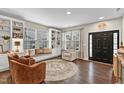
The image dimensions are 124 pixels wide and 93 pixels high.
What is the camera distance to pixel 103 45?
486 centimetres

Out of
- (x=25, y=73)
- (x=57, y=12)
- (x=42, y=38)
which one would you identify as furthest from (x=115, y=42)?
(x=25, y=73)

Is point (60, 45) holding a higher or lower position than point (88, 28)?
lower

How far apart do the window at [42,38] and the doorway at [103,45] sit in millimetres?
2634

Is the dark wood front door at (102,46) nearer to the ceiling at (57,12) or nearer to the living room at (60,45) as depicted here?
the living room at (60,45)

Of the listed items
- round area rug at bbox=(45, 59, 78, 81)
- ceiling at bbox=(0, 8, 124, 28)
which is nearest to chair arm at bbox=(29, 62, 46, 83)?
round area rug at bbox=(45, 59, 78, 81)

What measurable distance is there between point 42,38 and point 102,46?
3.37 meters

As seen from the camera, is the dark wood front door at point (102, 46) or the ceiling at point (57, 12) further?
the dark wood front door at point (102, 46)

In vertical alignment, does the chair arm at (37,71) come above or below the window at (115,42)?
below

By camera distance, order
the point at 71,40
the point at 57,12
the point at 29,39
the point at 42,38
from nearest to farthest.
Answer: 1. the point at 57,12
2. the point at 29,39
3. the point at 42,38
4. the point at 71,40

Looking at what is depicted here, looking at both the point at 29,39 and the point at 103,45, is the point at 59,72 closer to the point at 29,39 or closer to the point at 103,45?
the point at 29,39

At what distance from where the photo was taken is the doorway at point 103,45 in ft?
14.7

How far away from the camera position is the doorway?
14.7 feet

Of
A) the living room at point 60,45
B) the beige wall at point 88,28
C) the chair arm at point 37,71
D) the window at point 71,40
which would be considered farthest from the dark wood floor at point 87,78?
the window at point 71,40

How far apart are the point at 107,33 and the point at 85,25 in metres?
1.39
